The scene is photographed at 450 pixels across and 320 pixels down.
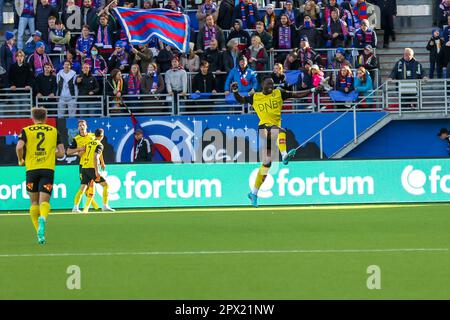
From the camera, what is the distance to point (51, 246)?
18234mm

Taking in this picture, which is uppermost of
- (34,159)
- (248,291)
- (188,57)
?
(188,57)

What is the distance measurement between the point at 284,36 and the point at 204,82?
2.50 meters

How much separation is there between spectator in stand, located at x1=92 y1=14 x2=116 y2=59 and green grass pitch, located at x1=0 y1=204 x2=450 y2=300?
9.67 m

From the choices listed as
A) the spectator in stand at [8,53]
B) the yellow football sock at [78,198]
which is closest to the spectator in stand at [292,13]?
the spectator in stand at [8,53]

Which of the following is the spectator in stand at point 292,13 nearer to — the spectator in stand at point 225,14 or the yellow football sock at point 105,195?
the spectator in stand at point 225,14

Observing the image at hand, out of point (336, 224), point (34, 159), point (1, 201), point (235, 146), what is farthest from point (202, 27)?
point (34, 159)

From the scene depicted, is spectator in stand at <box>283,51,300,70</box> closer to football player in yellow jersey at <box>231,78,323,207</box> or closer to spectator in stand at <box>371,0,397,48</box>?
spectator in stand at <box>371,0,397,48</box>

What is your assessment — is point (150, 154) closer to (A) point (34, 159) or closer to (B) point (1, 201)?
(B) point (1, 201)

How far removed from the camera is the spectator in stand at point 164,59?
34.0m

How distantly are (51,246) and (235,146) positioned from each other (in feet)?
51.6

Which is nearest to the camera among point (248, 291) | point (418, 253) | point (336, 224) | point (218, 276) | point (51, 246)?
point (248, 291)

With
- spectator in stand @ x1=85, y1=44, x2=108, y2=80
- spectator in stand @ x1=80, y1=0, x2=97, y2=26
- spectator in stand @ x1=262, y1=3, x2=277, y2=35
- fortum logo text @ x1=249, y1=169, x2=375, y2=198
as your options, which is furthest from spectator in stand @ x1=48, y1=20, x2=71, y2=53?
fortum logo text @ x1=249, y1=169, x2=375, y2=198

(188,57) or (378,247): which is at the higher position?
(188,57)

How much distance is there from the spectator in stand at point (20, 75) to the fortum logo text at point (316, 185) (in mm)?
7461
